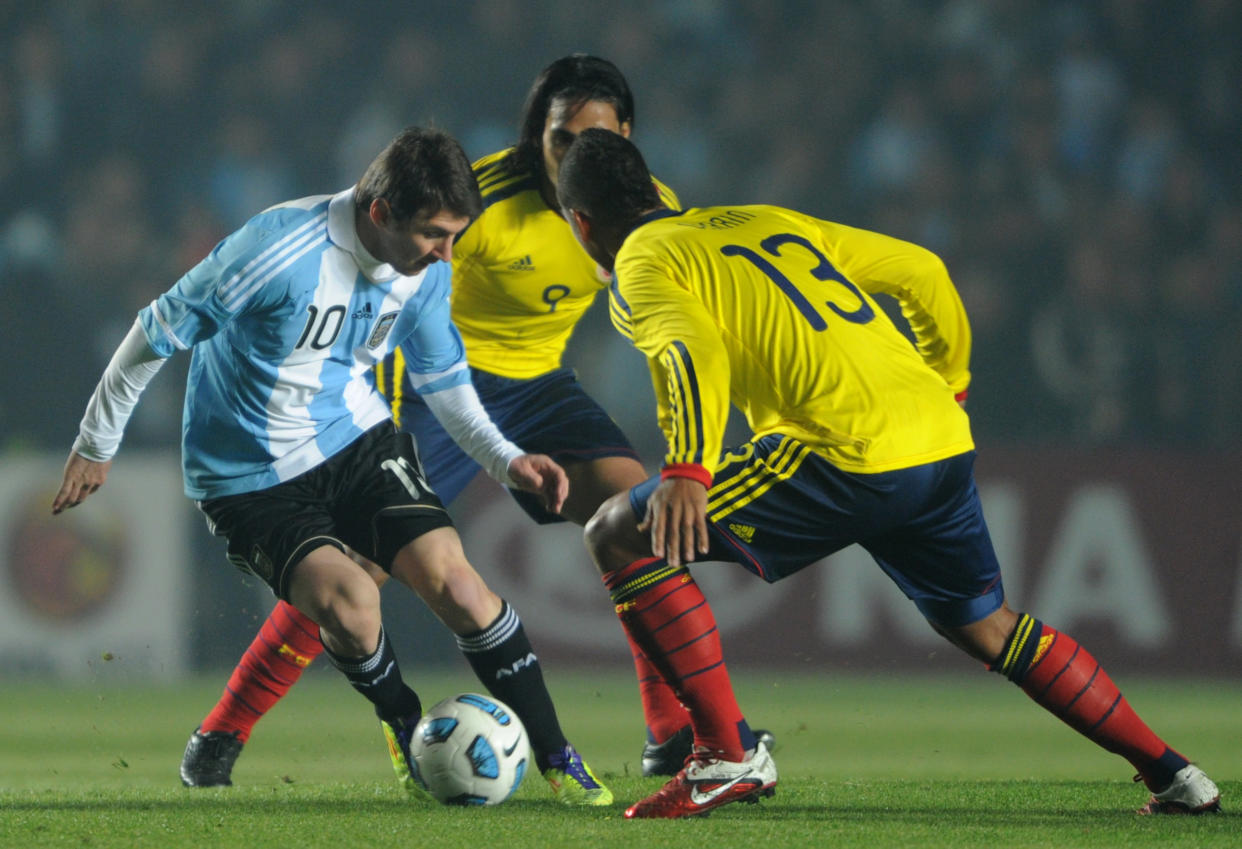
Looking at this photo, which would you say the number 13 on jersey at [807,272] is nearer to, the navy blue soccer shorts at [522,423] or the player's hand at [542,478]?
the player's hand at [542,478]

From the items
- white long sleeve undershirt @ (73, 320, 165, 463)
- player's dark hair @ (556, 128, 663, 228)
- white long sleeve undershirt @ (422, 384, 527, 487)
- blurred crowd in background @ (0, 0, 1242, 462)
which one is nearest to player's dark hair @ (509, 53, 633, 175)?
white long sleeve undershirt @ (422, 384, 527, 487)

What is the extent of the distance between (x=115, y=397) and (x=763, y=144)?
7.03m

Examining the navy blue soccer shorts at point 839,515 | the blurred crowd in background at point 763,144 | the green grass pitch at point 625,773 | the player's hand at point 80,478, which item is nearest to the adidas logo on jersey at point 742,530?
the navy blue soccer shorts at point 839,515

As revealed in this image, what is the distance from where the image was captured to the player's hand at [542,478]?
402 centimetres

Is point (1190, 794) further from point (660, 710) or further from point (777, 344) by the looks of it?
point (660, 710)

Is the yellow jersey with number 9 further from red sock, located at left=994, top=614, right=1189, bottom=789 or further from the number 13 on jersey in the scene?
red sock, located at left=994, top=614, right=1189, bottom=789

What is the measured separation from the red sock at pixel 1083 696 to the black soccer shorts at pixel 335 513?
4.66 feet

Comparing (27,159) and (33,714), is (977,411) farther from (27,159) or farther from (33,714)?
(27,159)

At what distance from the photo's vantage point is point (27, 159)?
32.5ft

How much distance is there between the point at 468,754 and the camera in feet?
12.3

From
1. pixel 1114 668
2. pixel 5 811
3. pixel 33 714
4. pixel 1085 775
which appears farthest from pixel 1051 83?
pixel 5 811

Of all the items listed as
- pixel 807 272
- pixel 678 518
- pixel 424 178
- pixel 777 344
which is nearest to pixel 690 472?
pixel 678 518

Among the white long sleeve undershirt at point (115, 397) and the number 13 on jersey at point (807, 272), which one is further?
the white long sleeve undershirt at point (115, 397)

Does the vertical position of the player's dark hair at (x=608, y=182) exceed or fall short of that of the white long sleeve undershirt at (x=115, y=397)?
it exceeds it
